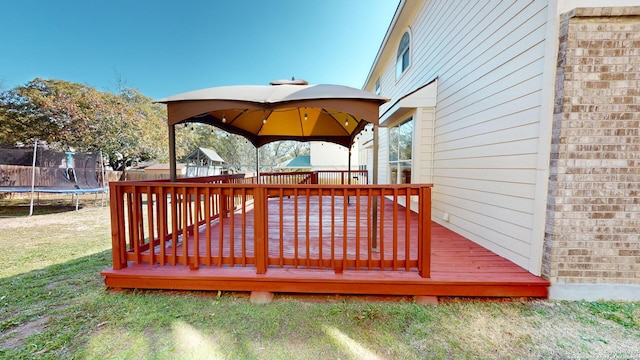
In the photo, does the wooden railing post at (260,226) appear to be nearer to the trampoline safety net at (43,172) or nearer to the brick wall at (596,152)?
the brick wall at (596,152)

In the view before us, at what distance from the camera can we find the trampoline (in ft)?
25.9

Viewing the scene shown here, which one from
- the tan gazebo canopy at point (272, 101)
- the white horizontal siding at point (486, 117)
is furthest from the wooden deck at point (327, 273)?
the tan gazebo canopy at point (272, 101)

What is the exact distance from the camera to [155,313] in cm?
226

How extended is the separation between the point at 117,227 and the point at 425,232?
3.37 meters

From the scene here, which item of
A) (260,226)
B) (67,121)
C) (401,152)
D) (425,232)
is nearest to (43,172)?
(67,121)

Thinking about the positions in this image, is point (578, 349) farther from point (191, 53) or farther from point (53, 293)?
point (191, 53)

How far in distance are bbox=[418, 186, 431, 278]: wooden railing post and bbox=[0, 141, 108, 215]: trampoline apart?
1102 cm

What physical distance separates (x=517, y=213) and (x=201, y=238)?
431cm

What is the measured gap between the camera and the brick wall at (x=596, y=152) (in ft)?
7.55

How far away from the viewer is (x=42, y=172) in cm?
830

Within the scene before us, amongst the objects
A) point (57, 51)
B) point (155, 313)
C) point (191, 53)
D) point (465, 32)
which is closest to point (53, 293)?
point (155, 313)

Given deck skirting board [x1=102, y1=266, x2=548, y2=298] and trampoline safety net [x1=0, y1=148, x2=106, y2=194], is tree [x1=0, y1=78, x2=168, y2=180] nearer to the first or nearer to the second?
trampoline safety net [x1=0, y1=148, x2=106, y2=194]

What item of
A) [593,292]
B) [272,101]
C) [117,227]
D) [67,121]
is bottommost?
[593,292]

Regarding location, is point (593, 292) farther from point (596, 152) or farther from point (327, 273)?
point (327, 273)
